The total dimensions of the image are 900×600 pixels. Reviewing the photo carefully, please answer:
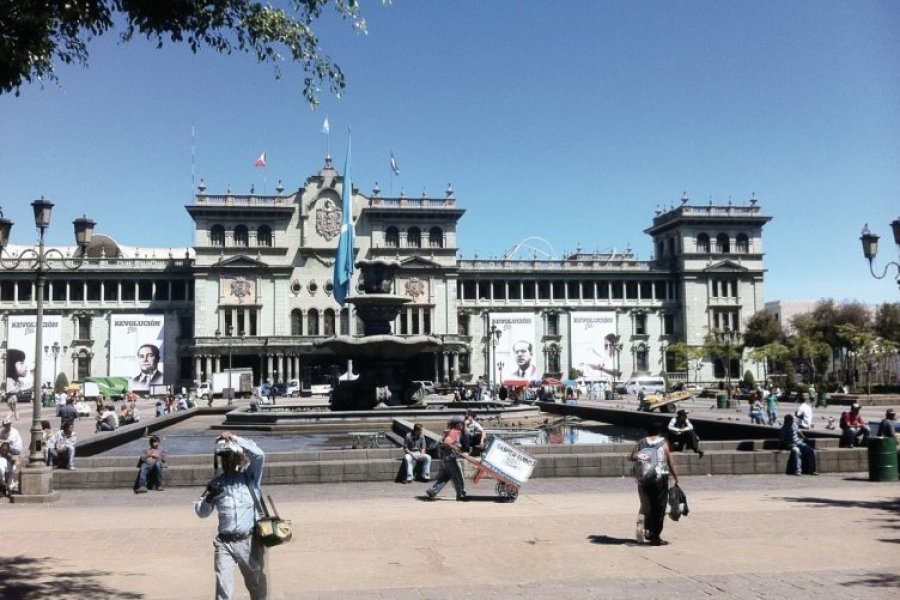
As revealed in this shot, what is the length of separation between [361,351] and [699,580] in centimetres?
2356

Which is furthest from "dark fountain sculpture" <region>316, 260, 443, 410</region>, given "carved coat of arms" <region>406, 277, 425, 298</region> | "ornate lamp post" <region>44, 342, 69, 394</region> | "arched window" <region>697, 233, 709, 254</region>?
"arched window" <region>697, 233, 709, 254</region>

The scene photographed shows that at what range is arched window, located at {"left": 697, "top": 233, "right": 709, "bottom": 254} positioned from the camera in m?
86.0

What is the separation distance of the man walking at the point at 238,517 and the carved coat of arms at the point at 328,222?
240 ft

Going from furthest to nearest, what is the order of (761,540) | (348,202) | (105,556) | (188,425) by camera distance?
(348,202) < (188,425) < (761,540) < (105,556)

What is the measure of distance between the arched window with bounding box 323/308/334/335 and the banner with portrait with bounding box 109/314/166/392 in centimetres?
1503

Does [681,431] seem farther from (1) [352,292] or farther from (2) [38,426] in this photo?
(1) [352,292]

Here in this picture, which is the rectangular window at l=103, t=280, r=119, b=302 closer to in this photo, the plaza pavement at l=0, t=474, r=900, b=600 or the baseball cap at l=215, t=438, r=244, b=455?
the plaza pavement at l=0, t=474, r=900, b=600

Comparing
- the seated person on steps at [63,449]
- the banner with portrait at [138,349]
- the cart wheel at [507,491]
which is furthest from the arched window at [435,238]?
the cart wheel at [507,491]

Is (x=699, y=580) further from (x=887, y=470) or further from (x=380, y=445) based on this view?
(x=380, y=445)

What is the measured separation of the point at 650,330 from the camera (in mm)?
85812

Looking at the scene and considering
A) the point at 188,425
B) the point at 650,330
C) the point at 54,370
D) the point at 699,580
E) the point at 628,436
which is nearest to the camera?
the point at 699,580

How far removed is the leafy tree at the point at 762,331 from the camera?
253ft

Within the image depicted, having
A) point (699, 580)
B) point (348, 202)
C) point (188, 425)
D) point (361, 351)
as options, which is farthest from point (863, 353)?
point (699, 580)

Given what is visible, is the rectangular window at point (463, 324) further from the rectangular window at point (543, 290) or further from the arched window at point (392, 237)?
the arched window at point (392, 237)
